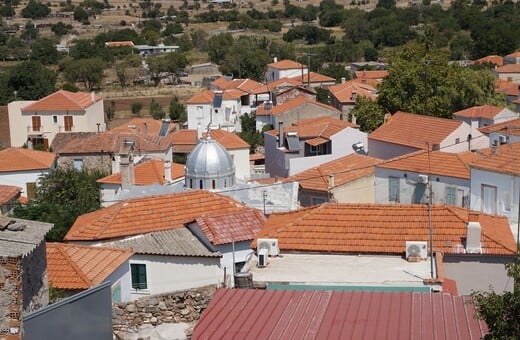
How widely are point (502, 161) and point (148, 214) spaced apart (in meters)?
8.51

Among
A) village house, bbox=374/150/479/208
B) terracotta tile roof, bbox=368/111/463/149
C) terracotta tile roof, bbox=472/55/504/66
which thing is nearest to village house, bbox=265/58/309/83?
terracotta tile roof, bbox=472/55/504/66

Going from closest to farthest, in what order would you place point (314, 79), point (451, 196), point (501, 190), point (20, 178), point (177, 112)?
point (501, 190) → point (451, 196) → point (20, 178) → point (177, 112) → point (314, 79)

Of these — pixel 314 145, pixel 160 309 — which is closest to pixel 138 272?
pixel 160 309

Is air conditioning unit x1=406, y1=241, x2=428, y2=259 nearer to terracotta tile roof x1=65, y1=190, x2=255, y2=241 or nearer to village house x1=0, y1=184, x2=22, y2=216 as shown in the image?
terracotta tile roof x1=65, y1=190, x2=255, y2=241

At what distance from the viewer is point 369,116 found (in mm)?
38062

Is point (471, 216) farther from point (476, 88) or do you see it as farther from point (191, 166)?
point (476, 88)

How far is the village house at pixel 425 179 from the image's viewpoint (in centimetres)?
2381

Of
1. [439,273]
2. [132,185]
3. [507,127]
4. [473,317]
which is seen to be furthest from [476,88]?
[473,317]

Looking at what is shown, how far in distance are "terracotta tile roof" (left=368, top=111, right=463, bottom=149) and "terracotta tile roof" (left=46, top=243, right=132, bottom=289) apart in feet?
52.0

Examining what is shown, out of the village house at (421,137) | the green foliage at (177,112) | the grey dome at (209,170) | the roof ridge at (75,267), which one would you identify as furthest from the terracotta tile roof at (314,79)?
the roof ridge at (75,267)

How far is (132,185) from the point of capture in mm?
27641

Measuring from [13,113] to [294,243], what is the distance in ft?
114

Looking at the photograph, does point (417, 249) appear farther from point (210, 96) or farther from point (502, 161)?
point (210, 96)

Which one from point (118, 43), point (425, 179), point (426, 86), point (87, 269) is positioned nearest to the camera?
point (87, 269)
